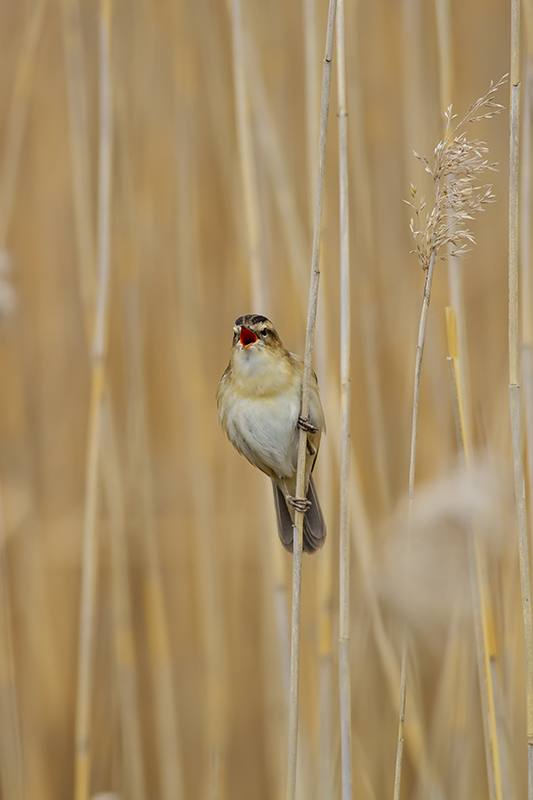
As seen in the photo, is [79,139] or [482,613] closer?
[482,613]

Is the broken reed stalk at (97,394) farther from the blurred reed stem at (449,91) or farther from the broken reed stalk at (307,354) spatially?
the blurred reed stem at (449,91)

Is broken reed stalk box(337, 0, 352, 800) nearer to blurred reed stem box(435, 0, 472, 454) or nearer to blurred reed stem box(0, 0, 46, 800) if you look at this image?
blurred reed stem box(435, 0, 472, 454)

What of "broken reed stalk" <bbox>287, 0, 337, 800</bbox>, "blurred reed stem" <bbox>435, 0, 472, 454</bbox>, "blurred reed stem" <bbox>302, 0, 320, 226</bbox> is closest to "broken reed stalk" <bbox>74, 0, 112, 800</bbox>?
"blurred reed stem" <bbox>302, 0, 320, 226</bbox>

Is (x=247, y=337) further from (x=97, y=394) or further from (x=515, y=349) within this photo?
(x=515, y=349)

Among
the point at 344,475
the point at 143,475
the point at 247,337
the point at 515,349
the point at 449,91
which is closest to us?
the point at 515,349

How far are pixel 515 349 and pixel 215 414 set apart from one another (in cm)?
130

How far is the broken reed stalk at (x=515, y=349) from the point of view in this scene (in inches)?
41.4

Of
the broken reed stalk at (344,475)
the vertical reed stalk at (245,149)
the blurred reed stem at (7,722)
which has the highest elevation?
the vertical reed stalk at (245,149)

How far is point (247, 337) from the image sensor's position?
1589 mm

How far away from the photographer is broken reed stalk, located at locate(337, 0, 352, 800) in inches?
47.6

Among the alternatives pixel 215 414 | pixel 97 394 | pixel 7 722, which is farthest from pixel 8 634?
pixel 215 414

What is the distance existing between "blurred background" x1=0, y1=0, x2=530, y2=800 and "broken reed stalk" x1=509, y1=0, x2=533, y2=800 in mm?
132

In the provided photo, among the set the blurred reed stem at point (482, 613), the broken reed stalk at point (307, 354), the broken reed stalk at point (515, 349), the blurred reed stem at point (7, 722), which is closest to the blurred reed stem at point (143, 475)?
the blurred reed stem at point (7, 722)

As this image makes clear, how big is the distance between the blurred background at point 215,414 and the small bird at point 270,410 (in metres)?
0.06
